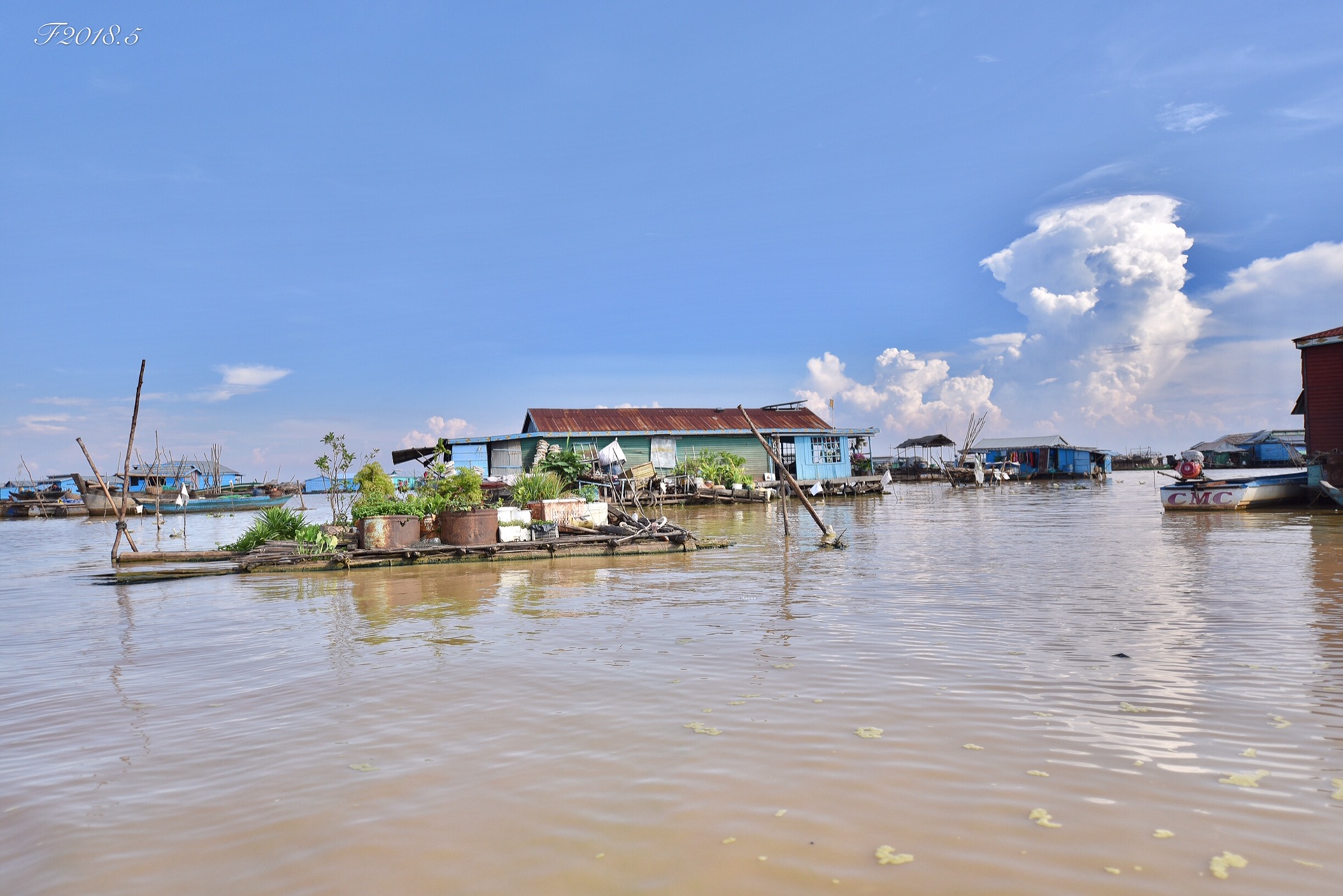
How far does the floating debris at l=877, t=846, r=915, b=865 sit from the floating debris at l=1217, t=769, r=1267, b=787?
68.8 inches

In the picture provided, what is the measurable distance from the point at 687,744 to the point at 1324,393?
2638 centimetres

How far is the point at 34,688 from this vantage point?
6191 mm

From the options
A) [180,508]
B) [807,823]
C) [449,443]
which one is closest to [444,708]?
[807,823]

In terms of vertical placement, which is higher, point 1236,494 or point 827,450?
point 827,450

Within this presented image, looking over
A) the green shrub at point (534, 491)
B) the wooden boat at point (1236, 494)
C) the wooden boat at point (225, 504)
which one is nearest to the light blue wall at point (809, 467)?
the wooden boat at point (1236, 494)

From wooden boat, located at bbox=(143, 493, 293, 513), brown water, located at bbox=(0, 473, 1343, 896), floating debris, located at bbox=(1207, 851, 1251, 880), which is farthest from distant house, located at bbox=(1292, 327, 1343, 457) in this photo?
wooden boat, located at bbox=(143, 493, 293, 513)

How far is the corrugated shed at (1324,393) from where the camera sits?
2161cm

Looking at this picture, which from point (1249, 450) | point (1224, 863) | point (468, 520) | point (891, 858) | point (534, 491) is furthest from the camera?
point (1249, 450)

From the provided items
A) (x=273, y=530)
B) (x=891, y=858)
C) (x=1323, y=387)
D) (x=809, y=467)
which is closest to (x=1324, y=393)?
(x=1323, y=387)

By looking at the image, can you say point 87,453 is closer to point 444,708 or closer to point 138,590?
point 138,590

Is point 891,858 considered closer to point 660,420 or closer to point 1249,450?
point 660,420

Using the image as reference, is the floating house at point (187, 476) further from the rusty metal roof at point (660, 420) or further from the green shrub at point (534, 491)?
the green shrub at point (534, 491)

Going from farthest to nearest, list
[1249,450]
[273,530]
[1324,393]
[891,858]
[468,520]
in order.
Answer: [1249,450] < [1324,393] < [273,530] < [468,520] < [891,858]

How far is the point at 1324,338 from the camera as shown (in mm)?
21391
